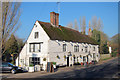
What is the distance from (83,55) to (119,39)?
25.3 m

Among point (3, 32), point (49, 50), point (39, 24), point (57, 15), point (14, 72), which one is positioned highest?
point (57, 15)

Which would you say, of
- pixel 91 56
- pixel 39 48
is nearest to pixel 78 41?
pixel 91 56

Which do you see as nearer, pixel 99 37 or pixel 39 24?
pixel 39 24

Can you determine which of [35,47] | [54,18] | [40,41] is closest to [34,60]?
[35,47]

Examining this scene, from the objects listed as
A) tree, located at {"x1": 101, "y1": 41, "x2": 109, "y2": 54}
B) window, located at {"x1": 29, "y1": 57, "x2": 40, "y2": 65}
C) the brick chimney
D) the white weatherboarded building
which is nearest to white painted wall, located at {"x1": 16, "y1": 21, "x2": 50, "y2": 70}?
the white weatherboarded building

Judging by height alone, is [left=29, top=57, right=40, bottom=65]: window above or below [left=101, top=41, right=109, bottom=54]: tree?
below

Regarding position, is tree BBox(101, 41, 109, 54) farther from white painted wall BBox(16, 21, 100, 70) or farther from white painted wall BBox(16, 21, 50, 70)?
white painted wall BBox(16, 21, 50, 70)

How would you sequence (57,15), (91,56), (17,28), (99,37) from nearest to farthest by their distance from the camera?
(17,28)
(57,15)
(91,56)
(99,37)

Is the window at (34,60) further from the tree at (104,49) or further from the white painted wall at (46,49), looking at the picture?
the tree at (104,49)

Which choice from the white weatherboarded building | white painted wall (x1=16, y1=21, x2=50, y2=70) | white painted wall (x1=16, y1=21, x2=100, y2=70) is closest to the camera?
white painted wall (x1=16, y1=21, x2=100, y2=70)

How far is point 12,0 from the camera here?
19109mm

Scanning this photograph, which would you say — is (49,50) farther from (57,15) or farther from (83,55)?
(83,55)

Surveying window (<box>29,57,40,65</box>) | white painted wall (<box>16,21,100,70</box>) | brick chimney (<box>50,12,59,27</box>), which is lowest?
window (<box>29,57,40,65</box>)

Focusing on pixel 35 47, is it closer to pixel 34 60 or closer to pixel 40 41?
pixel 40 41
